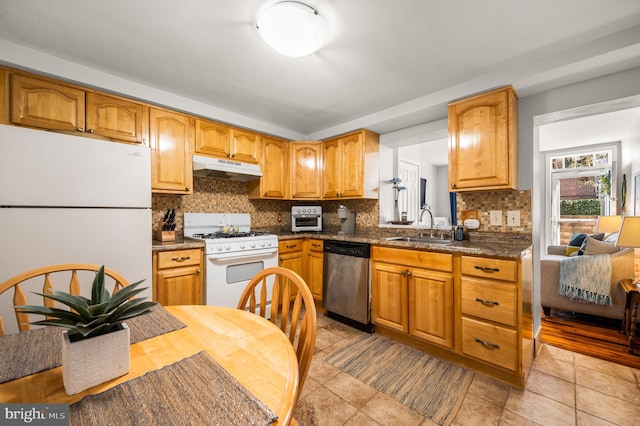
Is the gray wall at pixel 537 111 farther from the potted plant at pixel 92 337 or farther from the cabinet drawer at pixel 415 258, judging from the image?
the potted plant at pixel 92 337

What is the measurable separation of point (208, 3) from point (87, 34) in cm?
91

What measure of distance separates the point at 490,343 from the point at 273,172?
2.73 meters

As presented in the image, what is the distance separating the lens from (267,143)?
3371mm

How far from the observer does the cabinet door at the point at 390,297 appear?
2.38 m

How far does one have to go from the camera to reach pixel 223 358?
78 centimetres

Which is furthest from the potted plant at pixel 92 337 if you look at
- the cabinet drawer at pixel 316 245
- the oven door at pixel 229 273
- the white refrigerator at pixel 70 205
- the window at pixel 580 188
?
the window at pixel 580 188

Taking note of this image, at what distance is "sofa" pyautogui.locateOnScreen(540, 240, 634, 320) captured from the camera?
256 centimetres

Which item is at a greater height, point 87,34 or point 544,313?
point 87,34

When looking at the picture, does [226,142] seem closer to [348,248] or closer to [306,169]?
[306,169]

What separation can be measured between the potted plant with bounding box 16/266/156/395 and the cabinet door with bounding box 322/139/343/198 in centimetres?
282

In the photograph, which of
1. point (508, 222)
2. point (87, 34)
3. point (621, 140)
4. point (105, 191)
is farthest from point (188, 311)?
point (621, 140)

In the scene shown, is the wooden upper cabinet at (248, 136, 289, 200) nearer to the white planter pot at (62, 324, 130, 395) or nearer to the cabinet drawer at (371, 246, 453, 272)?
the cabinet drawer at (371, 246, 453, 272)

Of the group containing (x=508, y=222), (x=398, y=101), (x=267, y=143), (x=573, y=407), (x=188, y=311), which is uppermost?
(x=398, y=101)

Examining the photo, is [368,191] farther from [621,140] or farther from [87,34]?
[621,140]
